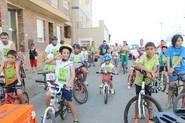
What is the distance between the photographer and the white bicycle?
5.48 metres

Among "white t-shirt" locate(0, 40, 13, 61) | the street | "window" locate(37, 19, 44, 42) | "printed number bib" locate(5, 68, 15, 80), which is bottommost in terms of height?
the street

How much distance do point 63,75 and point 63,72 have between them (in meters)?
0.06

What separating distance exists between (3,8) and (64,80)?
30.3 ft

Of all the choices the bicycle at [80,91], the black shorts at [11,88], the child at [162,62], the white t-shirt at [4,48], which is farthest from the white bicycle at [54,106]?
the child at [162,62]

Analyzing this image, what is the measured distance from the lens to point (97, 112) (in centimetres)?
793

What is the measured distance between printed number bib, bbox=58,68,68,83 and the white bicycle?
220 mm

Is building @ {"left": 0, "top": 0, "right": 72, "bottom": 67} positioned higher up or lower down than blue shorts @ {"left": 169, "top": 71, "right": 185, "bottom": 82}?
higher up

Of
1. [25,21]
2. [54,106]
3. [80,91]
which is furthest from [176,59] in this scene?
[25,21]

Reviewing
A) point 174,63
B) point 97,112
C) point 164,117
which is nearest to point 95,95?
point 97,112

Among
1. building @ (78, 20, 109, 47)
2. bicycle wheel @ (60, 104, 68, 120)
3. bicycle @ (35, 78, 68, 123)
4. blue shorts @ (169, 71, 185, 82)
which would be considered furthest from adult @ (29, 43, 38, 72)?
building @ (78, 20, 109, 47)

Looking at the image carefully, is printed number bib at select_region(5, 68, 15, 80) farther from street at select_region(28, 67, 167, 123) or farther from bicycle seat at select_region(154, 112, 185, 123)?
bicycle seat at select_region(154, 112, 185, 123)

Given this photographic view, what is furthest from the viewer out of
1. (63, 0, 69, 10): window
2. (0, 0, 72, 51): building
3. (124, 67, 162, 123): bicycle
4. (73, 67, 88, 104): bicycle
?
(63, 0, 69, 10): window

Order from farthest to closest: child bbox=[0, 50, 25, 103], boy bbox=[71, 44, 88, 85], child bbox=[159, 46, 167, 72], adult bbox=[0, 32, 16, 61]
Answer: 1. child bbox=[159, 46, 167, 72]
2. boy bbox=[71, 44, 88, 85]
3. adult bbox=[0, 32, 16, 61]
4. child bbox=[0, 50, 25, 103]

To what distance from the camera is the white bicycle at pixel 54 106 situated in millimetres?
5477
